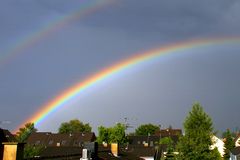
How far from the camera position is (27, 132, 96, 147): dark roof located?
395ft

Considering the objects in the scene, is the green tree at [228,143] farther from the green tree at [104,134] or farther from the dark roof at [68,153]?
the dark roof at [68,153]

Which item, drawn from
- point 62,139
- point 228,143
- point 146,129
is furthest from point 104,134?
point 146,129

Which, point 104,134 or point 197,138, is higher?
point 104,134

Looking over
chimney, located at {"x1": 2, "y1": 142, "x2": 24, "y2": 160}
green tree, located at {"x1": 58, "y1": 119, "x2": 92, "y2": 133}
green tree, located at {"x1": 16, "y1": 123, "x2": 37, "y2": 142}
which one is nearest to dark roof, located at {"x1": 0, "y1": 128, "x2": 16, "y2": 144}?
green tree, located at {"x1": 16, "y1": 123, "x2": 37, "y2": 142}

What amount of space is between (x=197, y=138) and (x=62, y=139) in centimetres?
9930

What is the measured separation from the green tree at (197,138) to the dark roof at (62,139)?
295ft

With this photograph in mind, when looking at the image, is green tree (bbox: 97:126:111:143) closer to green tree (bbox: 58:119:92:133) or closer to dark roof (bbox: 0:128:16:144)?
dark roof (bbox: 0:128:16:144)

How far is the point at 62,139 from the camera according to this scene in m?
124

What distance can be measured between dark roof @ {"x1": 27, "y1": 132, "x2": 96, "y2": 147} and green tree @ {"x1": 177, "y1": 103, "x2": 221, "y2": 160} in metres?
89.8

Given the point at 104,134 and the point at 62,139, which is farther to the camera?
the point at 62,139

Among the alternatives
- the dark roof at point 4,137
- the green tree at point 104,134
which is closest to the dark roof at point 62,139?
the green tree at point 104,134

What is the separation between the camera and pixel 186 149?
97.9 feet

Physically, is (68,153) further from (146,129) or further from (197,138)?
(146,129)

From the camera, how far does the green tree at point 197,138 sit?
2920 centimetres
